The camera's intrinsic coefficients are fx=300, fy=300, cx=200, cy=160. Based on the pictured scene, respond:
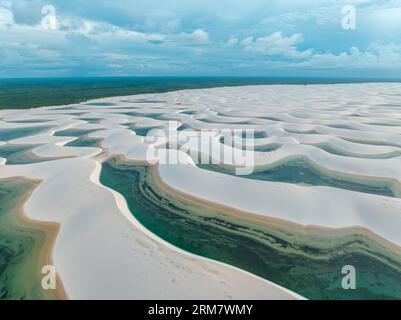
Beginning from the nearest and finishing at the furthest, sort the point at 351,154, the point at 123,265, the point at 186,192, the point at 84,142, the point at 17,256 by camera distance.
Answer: the point at 123,265
the point at 17,256
the point at 186,192
the point at 351,154
the point at 84,142

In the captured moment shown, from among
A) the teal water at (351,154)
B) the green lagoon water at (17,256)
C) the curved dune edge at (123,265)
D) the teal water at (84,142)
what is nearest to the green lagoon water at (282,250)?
the curved dune edge at (123,265)

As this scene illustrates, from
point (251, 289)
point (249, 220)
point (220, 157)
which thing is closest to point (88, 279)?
point (251, 289)

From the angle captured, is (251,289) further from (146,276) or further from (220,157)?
(220,157)

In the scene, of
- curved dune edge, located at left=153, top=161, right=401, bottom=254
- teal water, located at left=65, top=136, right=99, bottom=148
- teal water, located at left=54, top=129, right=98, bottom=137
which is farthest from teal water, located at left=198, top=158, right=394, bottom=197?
teal water, located at left=54, top=129, right=98, bottom=137

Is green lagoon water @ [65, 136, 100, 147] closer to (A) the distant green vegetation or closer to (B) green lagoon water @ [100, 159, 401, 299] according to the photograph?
(B) green lagoon water @ [100, 159, 401, 299]

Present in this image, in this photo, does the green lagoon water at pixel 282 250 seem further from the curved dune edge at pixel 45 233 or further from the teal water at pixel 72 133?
the teal water at pixel 72 133

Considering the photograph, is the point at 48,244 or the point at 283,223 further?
the point at 283,223

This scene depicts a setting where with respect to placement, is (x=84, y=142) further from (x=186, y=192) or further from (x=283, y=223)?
(x=283, y=223)

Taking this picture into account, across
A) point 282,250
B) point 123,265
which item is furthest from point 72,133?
point 282,250
